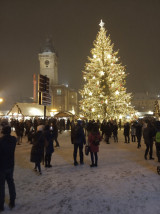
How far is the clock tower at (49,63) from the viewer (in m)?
81.5

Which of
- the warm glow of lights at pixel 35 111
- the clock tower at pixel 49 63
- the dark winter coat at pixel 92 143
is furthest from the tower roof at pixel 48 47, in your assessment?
the dark winter coat at pixel 92 143

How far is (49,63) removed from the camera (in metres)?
83.1

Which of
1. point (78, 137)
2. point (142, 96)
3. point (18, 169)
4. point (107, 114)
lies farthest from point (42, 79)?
point (142, 96)

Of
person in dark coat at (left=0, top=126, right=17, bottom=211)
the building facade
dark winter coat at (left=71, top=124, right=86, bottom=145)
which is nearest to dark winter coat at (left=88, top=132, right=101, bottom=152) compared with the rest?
dark winter coat at (left=71, top=124, right=86, bottom=145)

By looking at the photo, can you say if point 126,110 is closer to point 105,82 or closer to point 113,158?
point 105,82

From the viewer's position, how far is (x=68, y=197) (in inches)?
217

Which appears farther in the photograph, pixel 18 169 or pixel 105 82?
pixel 105 82

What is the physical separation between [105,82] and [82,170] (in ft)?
69.7

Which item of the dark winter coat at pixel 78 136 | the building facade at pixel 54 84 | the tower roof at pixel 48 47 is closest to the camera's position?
the dark winter coat at pixel 78 136

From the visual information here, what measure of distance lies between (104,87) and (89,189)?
2300cm

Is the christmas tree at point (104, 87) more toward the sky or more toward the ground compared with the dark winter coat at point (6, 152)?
more toward the sky

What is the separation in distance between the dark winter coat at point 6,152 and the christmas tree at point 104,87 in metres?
23.0

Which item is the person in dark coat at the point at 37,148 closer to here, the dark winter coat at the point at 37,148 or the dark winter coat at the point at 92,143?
the dark winter coat at the point at 37,148

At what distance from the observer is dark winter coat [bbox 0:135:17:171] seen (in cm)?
484
